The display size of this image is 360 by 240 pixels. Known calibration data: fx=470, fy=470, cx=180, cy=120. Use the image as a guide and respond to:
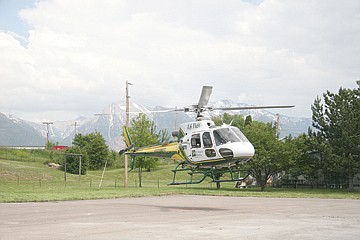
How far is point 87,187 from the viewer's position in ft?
143

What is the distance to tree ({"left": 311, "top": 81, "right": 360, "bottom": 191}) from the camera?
4138cm

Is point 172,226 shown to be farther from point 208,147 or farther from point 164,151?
point 164,151

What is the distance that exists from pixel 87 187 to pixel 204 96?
82.4 feet

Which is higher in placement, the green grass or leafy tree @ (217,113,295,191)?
leafy tree @ (217,113,295,191)

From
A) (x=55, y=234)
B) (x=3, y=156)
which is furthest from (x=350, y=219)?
(x=3, y=156)

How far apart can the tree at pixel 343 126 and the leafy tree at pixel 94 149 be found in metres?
44.2

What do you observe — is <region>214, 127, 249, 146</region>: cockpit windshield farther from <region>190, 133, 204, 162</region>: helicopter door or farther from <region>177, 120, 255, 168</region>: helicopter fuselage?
<region>190, 133, 204, 162</region>: helicopter door

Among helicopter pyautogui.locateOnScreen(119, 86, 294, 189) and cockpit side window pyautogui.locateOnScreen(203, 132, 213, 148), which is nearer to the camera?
helicopter pyautogui.locateOnScreen(119, 86, 294, 189)

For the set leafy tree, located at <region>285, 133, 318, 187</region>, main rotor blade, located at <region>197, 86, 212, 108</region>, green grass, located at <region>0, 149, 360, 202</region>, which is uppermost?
main rotor blade, located at <region>197, 86, 212, 108</region>

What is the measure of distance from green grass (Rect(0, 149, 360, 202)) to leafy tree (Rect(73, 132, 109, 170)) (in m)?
3.22

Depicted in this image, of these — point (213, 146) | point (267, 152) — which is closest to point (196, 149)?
point (213, 146)

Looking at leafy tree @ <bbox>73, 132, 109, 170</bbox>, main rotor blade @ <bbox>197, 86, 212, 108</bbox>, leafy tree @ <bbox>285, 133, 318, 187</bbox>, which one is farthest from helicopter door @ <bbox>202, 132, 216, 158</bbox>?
leafy tree @ <bbox>73, 132, 109, 170</bbox>

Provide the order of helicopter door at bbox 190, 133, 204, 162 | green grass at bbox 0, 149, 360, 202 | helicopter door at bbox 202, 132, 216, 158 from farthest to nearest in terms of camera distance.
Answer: green grass at bbox 0, 149, 360, 202, helicopter door at bbox 190, 133, 204, 162, helicopter door at bbox 202, 132, 216, 158

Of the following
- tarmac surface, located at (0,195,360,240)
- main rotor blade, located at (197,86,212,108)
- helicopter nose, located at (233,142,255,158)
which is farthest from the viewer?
main rotor blade, located at (197,86,212,108)
